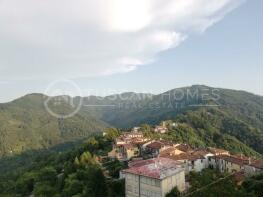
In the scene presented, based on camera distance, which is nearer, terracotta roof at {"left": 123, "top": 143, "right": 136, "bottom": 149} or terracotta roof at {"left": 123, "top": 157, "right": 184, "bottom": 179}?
terracotta roof at {"left": 123, "top": 157, "right": 184, "bottom": 179}

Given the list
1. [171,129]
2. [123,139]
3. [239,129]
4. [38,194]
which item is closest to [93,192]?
[38,194]

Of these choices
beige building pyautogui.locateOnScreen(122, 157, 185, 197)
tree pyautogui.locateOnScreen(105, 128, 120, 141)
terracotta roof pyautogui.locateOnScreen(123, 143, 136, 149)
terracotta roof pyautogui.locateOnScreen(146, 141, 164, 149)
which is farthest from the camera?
tree pyautogui.locateOnScreen(105, 128, 120, 141)

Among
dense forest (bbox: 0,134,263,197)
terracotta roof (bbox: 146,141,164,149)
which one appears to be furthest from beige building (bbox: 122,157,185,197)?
terracotta roof (bbox: 146,141,164,149)

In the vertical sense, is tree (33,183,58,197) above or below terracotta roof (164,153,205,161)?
below

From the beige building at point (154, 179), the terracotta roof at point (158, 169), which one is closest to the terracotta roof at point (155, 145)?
the terracotta roof at point (158, 169)

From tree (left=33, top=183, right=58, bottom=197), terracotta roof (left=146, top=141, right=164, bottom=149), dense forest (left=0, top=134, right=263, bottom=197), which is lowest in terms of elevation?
tree (left=33, top=183, right=58, bottom=197)

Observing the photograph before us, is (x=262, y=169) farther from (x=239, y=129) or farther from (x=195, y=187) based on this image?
(x=239, y=129)

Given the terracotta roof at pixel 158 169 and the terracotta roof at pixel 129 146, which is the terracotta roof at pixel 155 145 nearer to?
the terracotta roof at pixel 129 146

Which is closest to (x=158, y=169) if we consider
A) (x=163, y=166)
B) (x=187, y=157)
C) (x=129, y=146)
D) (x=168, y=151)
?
(x=163, y=166)

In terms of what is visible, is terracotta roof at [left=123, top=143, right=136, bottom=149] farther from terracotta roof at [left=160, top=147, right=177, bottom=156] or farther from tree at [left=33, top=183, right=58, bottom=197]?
tree at [left=33, top=183, right=58, bottom=197]
